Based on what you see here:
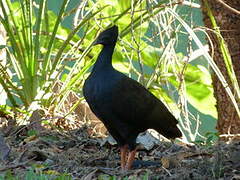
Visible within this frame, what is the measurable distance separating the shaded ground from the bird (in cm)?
16

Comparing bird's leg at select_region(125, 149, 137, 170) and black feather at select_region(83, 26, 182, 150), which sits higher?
black feather at select_region(83, 26, 182, 150)

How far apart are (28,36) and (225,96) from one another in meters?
1.67

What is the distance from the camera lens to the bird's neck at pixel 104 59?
3.90 meters

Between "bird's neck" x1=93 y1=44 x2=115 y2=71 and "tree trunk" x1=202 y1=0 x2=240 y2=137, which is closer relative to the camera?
"bird's neck" x1=93 y1=44 x2=115 y2=71

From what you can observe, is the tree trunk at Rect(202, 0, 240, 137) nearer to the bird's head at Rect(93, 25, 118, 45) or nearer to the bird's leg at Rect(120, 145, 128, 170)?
the bird's head at Rect(93, 25, 118, 45)

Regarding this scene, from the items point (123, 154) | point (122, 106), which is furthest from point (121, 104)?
point (123, 154)

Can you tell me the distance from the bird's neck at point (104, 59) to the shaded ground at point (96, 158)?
565 mm

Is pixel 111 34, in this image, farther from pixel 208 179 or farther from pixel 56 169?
pixel 208 179

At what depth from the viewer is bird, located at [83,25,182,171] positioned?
3680mm

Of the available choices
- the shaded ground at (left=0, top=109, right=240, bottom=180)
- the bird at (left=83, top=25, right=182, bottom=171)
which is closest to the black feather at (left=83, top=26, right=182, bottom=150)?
the bird at (left=83, top=25, right=182, bottom=171)

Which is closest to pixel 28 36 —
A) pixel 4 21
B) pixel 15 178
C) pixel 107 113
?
pixel 4 21

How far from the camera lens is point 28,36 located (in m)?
5.02

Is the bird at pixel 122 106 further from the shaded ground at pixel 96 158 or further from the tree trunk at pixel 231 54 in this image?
the tree trunk at pixel 231 54

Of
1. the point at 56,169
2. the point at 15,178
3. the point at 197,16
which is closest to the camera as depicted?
the point at 15,178
